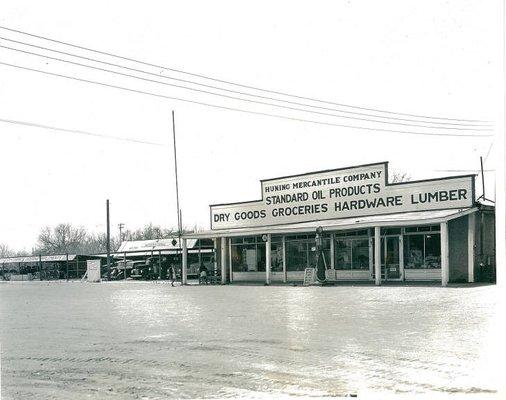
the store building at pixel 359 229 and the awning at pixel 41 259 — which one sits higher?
the store building at pixel 359 229

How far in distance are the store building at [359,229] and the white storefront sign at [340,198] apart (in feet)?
0.14

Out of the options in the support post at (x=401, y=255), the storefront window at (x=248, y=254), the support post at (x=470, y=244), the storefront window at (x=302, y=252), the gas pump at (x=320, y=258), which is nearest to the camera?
the support post at (x=470, y=244)

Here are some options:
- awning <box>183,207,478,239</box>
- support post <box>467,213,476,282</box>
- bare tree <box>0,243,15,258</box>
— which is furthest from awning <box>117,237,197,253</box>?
bare tree <box>0,243,15,258</box>

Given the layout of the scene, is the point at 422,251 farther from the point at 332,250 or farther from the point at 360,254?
the point at 332,250

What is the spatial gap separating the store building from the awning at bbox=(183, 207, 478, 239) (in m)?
0.05

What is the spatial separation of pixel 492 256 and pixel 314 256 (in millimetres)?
→ 8208

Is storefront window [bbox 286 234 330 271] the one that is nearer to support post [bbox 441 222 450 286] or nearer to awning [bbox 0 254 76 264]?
support post [bbox 441 222 450 286]

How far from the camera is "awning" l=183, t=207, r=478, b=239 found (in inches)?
890

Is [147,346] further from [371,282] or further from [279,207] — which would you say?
[279,207]

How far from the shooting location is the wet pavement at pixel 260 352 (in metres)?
6.84

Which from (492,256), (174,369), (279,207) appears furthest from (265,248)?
(174,369)

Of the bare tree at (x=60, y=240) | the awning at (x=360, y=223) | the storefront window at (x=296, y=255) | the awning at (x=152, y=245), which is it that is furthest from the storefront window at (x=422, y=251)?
the bare tree at (x=60, y=240)

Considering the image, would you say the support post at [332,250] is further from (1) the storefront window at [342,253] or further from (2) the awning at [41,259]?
(2) the awning at [41,259]

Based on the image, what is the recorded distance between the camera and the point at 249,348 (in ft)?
30.9
